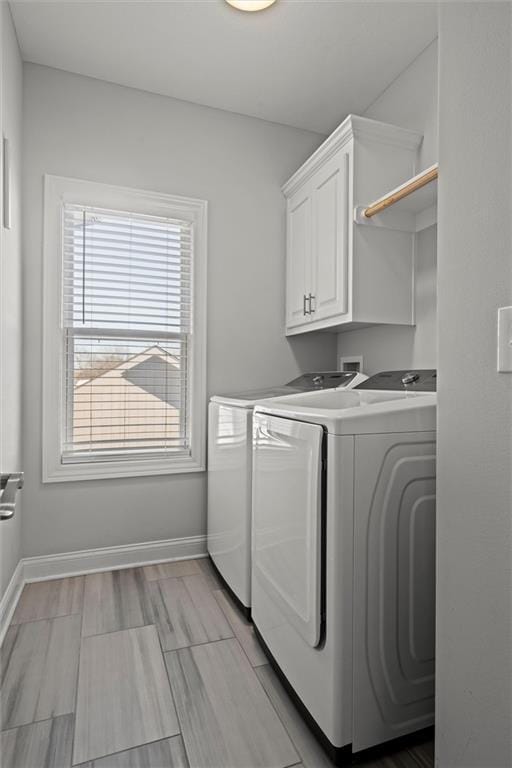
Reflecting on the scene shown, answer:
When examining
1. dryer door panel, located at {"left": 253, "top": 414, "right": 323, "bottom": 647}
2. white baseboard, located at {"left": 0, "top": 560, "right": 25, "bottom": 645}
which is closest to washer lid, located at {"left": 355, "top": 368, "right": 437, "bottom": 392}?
dryer door panel, located at {"left": 253, "top": 414, "right": 323, "bottom": 647}

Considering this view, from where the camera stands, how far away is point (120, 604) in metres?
2.01

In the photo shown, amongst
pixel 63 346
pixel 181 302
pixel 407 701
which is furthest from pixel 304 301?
pixel 407 701

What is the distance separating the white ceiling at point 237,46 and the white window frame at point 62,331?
0.61m

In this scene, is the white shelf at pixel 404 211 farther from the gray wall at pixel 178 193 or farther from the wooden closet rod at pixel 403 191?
the gray wall at pixel 178 193

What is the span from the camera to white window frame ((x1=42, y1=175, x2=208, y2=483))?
2.25 metres

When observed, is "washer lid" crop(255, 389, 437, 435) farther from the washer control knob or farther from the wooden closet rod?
the wooden closet rod

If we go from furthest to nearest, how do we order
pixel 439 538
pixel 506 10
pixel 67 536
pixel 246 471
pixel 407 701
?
pixel 67 536 → pixel 246 471 → pixel 407 701 → pixel 439 538 → pixel 506 10

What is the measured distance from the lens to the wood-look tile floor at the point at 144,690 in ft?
3.94

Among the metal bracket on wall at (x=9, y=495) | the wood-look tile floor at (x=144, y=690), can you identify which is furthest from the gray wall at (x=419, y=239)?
the metal bracket on wall at (x=9, y=495)

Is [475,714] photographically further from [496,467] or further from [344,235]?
[344,235]

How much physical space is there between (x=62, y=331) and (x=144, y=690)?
1726 millimetres

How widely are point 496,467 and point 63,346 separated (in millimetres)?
2157

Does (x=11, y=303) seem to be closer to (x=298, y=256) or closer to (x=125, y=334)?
(x=125, y=334)

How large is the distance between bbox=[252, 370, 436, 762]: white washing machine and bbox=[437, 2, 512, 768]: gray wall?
0.66ft
